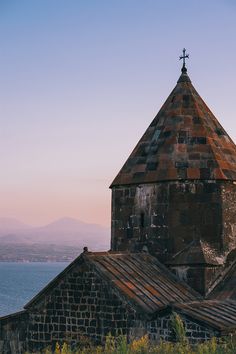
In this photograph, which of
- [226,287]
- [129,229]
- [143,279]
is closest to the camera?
[143,279]

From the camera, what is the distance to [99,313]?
47.1 feet

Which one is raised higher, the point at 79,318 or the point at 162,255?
the point at 162,255

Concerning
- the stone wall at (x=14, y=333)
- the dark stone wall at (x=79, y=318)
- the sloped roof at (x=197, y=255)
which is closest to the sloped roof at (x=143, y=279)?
the dark stone wall at (x=79, y=318)

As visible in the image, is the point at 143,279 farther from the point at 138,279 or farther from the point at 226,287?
the point at 226,287

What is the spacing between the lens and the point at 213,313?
1361cm

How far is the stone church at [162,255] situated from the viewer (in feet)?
46.0

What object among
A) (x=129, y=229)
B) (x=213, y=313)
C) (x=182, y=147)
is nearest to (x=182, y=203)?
(x=182, y=147)

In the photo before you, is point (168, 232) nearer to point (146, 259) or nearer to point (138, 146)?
point (146, 259)

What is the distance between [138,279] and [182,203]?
2.61 metres

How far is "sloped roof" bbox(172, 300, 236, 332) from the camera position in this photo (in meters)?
12.9

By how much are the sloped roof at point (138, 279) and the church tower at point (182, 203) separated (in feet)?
1.43

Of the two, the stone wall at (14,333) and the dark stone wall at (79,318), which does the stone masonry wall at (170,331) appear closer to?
the dark stone wall at (79,318)

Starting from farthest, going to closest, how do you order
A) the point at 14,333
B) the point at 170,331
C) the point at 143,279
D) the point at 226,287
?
the point at 226,287
the point at 14,333
the point at 143,279
the point at 170,331

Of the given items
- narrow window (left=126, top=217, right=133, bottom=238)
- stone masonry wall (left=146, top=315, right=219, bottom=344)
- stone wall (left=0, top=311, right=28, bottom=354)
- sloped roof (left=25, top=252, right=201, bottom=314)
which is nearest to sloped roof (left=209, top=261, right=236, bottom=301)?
sloped roof (left=25, top=252, right=201, bottom=314)
